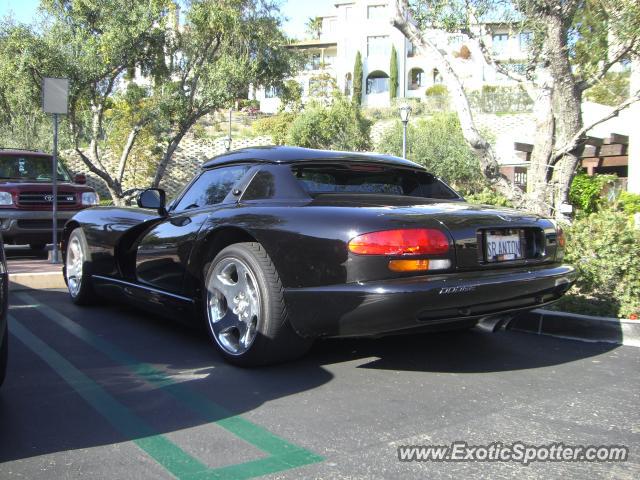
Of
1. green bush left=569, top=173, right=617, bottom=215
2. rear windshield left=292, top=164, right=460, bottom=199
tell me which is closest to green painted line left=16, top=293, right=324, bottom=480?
rear windshield left=292, top=164, right=460, bottom=199

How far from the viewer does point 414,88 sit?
52.7m

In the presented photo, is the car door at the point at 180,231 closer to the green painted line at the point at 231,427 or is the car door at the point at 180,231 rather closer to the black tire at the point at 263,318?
the black tire at the point at 263,318

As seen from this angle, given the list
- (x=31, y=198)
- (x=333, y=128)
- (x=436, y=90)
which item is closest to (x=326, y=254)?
(x=31, y=198)

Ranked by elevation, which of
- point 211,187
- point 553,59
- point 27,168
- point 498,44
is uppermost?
point 498,44

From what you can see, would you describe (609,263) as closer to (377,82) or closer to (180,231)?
(180,231)

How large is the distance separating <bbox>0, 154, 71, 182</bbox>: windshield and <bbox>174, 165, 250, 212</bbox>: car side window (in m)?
6.67

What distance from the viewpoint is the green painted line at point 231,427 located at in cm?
256

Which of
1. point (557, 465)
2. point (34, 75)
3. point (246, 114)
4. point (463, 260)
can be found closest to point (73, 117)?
point (34, 75)

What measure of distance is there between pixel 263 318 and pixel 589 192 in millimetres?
12558

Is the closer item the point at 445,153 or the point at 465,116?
the point at 465,116

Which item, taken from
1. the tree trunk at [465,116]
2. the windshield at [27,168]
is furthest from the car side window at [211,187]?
the windshield at [27,168]

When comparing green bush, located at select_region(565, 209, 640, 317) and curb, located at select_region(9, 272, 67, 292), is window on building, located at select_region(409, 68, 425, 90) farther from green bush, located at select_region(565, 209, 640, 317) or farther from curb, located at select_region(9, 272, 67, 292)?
green bush, located at select_region(565, 209, 640, 317)

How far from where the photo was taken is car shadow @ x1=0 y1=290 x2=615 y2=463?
3043 mm

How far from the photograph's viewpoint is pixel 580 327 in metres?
4.91
